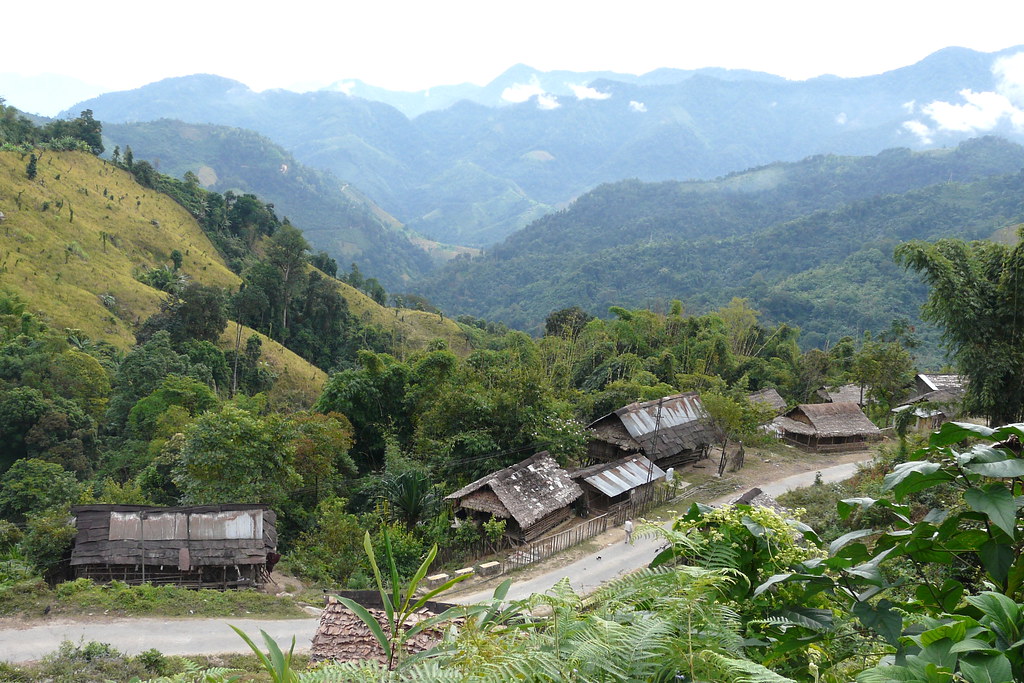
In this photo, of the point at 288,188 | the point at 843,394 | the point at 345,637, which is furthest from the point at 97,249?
the point at 288,188

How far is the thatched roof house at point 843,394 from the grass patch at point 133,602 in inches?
1394

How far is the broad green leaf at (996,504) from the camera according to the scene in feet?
5.57

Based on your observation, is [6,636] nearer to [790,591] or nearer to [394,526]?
[394,526]

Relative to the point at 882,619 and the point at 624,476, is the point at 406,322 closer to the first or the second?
the point at 624,476

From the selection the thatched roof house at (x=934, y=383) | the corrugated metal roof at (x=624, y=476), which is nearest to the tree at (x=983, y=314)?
the corrugated metal roof at (x=624, y=476)

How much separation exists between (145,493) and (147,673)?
11980mm

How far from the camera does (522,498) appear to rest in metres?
18.7

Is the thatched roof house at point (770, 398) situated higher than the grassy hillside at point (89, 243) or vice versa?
the grassy hillside at point (89, 243)

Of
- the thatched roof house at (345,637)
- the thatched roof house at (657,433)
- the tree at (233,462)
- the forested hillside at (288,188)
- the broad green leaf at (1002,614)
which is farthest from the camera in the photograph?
the forested hillside at (288,188)

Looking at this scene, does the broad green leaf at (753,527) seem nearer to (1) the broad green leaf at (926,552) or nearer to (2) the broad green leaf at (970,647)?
(1) the broad green leaf at (926,552)

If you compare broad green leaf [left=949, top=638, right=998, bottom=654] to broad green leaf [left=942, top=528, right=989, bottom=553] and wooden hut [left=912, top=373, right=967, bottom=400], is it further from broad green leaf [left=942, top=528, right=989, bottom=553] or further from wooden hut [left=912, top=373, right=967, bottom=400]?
wooden hut [left=912, top=373, right=967, bottom=400]

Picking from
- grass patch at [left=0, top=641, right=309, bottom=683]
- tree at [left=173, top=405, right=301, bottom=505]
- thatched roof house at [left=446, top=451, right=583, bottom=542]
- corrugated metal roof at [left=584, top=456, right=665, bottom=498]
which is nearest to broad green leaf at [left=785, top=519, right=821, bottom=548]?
grass patch at [left=0, top=641, right=309, bottom=683]

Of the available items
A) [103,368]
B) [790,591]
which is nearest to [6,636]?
[790,591]

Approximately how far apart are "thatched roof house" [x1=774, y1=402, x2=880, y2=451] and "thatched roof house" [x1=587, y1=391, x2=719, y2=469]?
21.3 feet
